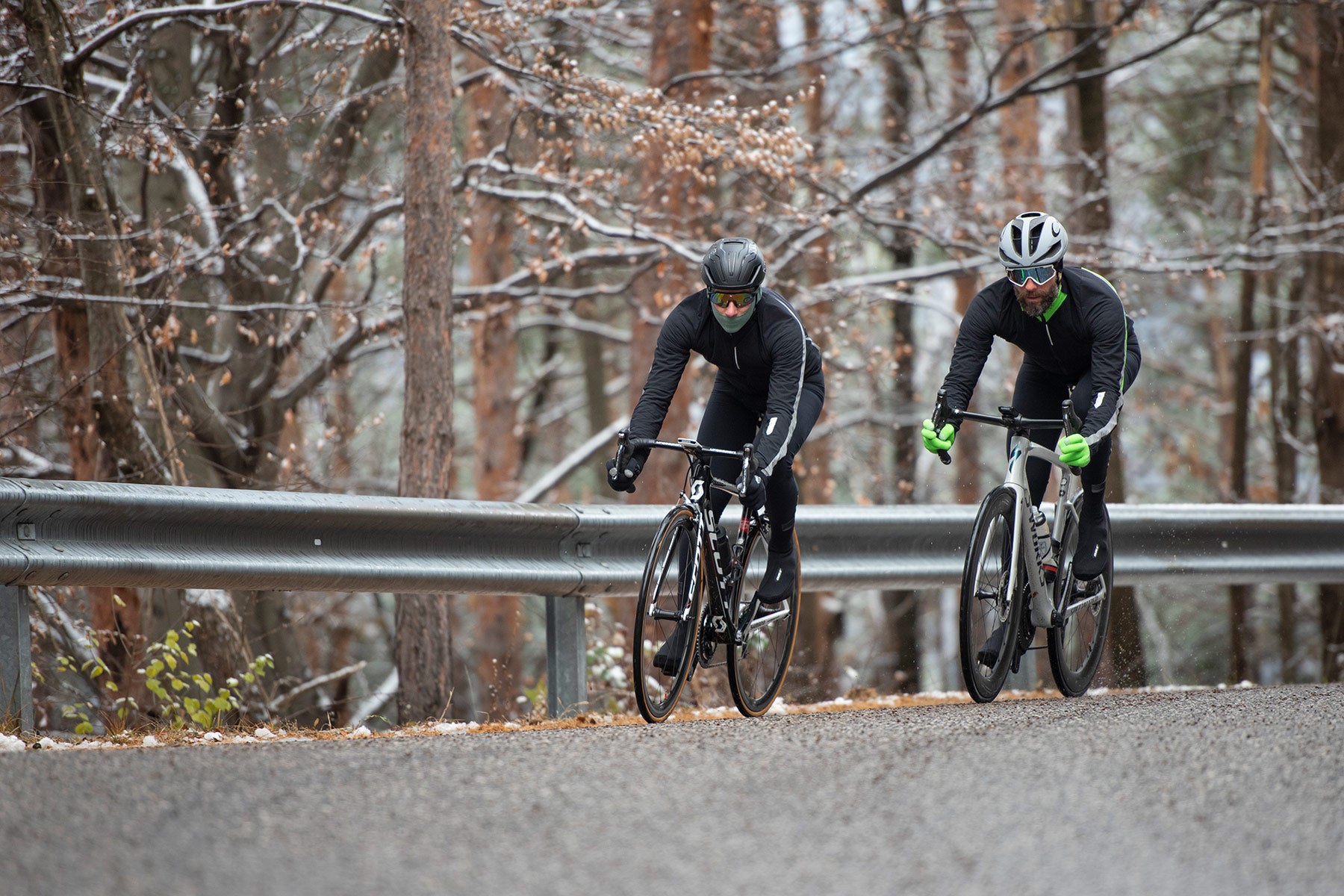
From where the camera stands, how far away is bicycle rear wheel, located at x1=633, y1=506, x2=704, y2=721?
607 cm

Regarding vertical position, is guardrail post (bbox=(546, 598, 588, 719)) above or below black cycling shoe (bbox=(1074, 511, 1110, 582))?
below

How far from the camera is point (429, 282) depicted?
30.9ft

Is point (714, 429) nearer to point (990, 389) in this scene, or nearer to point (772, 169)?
point (772, 169)

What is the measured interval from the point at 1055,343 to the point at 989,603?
1.36 m

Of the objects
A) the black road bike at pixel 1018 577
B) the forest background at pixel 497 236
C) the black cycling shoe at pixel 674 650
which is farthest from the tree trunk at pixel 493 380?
the black cycling shoe at pixel 674 650

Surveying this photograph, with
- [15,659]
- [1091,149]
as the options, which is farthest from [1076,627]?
[1091,149]

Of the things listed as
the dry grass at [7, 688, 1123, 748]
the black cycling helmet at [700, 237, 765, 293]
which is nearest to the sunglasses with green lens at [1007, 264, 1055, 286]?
the black cycling helmet at [700, 237, 765, 293]

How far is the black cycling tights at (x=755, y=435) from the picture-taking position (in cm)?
682

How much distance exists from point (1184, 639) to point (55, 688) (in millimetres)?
25038

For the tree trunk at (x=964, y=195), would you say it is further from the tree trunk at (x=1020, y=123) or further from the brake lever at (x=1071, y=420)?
the brake lever at (x=1071, y=420)

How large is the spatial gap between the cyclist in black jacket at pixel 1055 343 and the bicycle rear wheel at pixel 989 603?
0.41 meters

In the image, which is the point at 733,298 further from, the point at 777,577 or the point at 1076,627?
the point at 1076,627

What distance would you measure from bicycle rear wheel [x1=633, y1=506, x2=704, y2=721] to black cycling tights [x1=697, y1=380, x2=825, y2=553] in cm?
59

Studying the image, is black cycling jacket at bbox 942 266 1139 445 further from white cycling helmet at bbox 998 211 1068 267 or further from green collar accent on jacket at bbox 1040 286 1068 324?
white cycling helmet at bbox 998 211 1068 267
